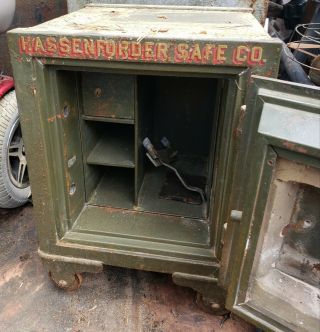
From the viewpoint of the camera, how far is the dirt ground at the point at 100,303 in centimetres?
132

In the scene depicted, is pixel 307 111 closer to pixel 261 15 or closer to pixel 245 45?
pixel 245 45

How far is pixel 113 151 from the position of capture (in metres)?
1.50

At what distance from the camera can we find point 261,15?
1.50m

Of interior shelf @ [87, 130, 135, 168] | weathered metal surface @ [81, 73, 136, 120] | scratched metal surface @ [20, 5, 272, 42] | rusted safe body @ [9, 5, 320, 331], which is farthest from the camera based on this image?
interior shelf @ [87, 130, 135, 168]

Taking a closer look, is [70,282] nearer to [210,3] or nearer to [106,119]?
[106,119]

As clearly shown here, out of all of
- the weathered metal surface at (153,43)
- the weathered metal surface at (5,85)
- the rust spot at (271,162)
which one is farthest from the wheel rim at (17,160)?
the rust spot at (271,162)

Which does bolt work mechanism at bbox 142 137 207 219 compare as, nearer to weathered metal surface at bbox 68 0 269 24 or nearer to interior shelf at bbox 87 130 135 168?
interior shelf at bbox 87 130 135 168

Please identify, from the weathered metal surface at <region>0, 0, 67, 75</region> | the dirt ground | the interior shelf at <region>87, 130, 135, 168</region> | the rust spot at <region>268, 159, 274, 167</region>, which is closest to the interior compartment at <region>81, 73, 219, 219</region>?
the interior shelf at <region>87, 130, 135, 168</region>

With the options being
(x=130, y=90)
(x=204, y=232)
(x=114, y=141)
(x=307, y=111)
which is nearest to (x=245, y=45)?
(x=307, y=111)

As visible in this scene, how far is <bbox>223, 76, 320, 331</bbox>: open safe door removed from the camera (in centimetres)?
73

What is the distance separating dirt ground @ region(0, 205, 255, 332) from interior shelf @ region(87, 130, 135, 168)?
48 centimetres

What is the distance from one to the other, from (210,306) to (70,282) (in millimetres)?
532

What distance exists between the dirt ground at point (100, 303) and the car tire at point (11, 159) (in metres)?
0.27

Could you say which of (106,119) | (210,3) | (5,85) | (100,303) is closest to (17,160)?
(5,85)
